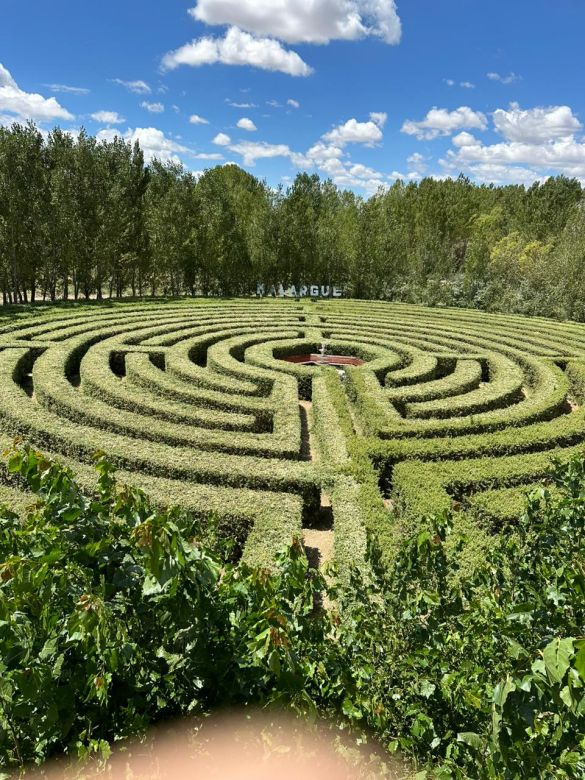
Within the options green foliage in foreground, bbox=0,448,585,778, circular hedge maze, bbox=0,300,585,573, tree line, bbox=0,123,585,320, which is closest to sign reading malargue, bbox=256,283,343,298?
tree line, bbox=0,123,585,320

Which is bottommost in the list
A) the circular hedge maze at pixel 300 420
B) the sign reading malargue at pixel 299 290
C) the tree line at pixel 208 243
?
the circular hedge maze at pixel 300 420

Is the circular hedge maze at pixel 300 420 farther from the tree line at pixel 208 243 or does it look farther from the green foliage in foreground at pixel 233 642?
the tree line at pixel 208 243

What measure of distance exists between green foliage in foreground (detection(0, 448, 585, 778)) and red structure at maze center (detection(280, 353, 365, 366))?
18.0 meters

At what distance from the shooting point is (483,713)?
12.3 ft

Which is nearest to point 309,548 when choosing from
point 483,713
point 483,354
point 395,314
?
point 483,713

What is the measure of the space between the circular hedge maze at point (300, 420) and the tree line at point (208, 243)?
11630 millimetres

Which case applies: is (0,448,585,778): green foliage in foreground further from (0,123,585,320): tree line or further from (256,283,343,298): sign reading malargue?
(256,283,343,298): sign reading malargue

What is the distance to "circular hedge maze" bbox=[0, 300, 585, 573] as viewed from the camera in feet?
32.4

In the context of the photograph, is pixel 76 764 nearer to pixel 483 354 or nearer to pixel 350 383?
pixel 350 383

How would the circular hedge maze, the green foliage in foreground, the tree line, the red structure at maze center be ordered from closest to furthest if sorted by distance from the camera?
1. the green foliage in foreground
2. the circular hedge maze
3. the red structure at maze center
4. the tree line

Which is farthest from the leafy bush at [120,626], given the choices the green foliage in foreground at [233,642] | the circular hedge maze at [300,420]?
the circular hedge maze at [300,420]

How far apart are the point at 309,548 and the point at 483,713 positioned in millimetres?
6412

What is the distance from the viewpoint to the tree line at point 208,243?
32.1 metres

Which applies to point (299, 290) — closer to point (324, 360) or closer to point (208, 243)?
point (208, 243)
